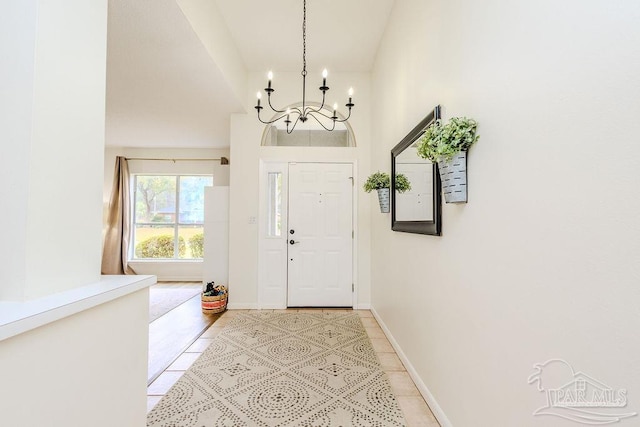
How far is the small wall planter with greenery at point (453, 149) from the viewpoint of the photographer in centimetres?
134

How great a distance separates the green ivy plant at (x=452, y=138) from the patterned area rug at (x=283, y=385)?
5.14 feet

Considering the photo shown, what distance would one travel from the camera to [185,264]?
595 centimetres

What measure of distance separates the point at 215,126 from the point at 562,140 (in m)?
4.55

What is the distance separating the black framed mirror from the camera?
1.79m

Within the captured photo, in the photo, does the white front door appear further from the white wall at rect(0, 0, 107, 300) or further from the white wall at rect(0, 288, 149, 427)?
the white wall at rect(0, 0, 107, 300)

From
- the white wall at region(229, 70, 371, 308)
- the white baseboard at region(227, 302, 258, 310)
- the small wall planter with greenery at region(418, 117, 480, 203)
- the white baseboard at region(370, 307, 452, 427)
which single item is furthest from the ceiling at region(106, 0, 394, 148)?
the white baseboard at region(370, 307, 452, 427)

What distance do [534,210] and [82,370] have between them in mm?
1565

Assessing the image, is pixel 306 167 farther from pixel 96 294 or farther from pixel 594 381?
pixel 594 381

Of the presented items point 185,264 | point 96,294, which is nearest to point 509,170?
point 96,294

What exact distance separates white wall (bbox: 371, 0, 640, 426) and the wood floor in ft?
7.08

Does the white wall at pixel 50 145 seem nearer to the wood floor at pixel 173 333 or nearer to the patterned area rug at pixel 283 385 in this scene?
the patterned area rug at pixel 283 385

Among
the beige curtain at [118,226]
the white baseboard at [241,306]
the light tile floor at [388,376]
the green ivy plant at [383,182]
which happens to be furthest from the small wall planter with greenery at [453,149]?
the beige curtain at [118,226]

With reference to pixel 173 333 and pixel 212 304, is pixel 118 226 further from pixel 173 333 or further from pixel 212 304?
pixel 173 333

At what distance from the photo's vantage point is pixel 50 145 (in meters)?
0.92
